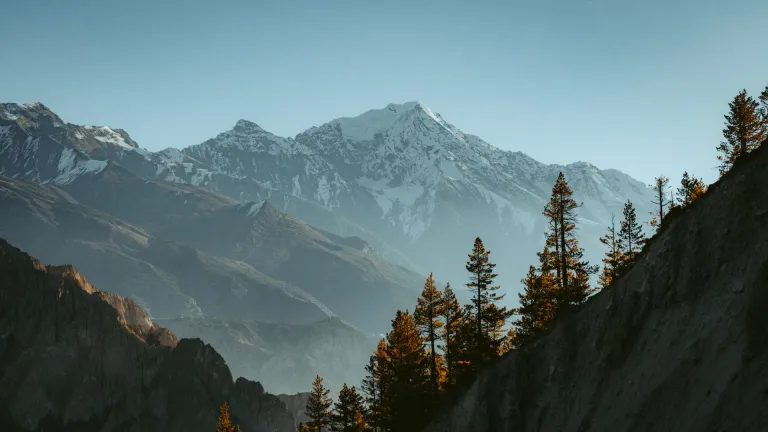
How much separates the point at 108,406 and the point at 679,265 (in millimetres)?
124263

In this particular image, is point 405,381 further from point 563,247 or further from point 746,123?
point 746,123

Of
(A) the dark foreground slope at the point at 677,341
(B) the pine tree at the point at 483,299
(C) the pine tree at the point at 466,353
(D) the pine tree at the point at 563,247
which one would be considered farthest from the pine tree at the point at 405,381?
(D) the pine tree at the point at 563,247

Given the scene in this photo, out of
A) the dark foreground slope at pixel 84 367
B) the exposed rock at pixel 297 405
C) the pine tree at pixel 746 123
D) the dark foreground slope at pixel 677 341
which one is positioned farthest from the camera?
the exposed rock at pixel 297 405

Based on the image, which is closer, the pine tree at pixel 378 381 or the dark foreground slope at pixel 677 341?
the dark foreground slope at pixel 677 341

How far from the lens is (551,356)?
3959 cm

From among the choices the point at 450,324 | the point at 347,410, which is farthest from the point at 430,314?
the point at 347,410

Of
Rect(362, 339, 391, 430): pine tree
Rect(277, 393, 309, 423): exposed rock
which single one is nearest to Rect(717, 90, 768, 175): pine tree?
Rect(362, 339, 391, 430): pine tree

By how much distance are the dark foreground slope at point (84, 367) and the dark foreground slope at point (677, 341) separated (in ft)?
351

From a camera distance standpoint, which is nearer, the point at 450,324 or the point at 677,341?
the point at 677,341

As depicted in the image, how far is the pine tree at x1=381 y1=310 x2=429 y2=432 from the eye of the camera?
1912 inches

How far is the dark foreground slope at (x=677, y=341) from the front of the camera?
989 inches

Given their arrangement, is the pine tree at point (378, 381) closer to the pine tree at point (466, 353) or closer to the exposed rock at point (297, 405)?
the pine tree at point (466, 353)

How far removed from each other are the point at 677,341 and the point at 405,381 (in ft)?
82.4

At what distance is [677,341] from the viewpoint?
2934 centimetres
